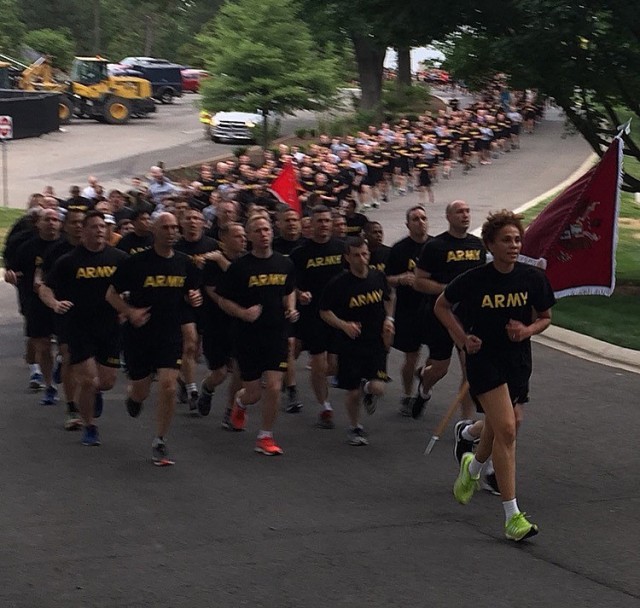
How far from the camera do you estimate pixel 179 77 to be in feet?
237

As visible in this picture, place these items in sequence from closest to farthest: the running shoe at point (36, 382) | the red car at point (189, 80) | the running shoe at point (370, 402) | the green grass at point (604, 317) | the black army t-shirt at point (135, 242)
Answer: the running shoe at point (370, 402)
the black army t-shirt at point (135, 242)
the running shoe at point (36, 382)
the green grass at point (604, 317)
the red car at point (189, 80)

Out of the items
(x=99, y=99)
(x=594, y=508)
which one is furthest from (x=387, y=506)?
(x=99, y=99)

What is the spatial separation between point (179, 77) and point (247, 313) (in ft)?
210

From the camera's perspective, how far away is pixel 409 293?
38.3 ft

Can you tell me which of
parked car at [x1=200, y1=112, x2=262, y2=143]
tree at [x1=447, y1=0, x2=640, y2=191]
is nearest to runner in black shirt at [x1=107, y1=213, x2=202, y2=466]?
tree at [x1=447, y1=0, x2=640, y2=191]

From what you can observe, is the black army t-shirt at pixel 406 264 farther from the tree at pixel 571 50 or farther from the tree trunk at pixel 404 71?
the tree trunk at pixel 404 71

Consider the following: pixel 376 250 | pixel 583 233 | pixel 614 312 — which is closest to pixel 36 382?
pixel 376 250

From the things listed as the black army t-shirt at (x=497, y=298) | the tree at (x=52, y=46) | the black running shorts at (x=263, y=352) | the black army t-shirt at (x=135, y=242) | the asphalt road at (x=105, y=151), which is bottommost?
the black running shorts at (x=263, y=352)

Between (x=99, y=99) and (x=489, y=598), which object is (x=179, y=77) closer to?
(x=99, y=99)

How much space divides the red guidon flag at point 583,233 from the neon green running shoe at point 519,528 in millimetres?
4555

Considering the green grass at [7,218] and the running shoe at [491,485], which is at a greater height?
the green grass at [7,218]

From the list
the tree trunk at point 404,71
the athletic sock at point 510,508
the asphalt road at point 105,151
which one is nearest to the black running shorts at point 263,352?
the athletic sock at point 510,508

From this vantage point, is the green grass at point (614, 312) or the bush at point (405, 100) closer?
the green grass at point (614, 312)

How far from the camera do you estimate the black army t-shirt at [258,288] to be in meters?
10.0
